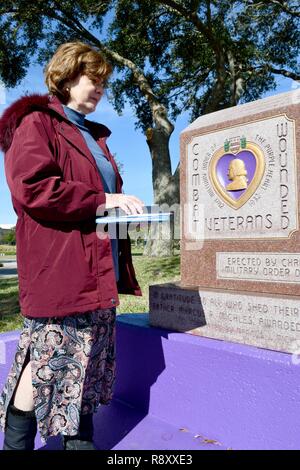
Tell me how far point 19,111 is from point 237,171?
1316 millimetres

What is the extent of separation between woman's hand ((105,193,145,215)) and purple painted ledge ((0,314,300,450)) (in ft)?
3.18

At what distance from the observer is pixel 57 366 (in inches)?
70.3

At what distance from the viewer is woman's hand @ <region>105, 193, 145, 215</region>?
5.70ft

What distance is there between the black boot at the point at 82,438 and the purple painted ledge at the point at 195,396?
25 centimetres

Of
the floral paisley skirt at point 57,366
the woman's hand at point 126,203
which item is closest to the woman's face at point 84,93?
the woman's hand at point 126,203

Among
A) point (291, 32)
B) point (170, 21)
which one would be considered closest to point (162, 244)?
point (170, 21)

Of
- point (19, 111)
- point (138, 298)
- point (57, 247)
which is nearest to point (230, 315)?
point (57, 247)

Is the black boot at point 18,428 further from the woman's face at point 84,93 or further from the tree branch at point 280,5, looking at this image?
the tree branch at point 280,5

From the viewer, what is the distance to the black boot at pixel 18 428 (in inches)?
70.3

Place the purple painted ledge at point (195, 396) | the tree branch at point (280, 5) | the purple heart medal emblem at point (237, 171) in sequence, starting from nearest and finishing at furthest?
the purple painted ledge at point (195, 396)
the purple heart medal emblem at point (237, 171)
the tree branch at point (280, 5)

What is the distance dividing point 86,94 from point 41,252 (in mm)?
726

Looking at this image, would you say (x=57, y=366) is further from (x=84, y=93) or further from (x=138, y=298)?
(x=138, y=298)

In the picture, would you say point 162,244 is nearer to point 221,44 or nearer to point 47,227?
point 221,44

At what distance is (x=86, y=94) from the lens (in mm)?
1913
